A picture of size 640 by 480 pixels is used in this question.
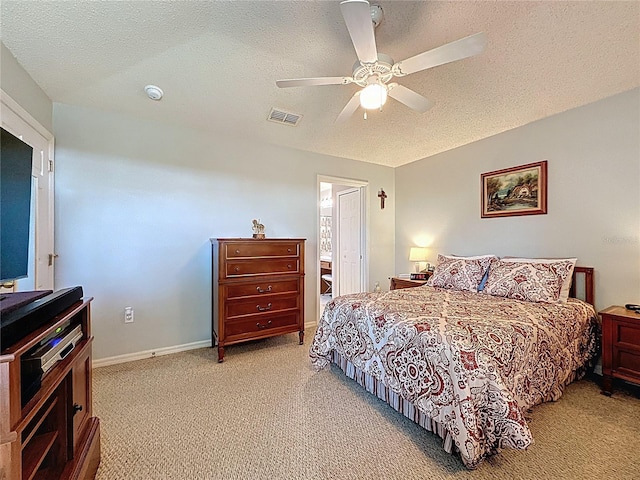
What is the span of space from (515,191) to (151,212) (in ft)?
13.0

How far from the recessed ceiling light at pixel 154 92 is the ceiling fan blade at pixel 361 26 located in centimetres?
194

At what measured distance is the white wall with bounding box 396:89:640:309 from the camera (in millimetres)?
2457

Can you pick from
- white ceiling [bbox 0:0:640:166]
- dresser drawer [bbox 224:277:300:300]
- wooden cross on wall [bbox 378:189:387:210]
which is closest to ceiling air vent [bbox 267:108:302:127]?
white ceiling [bbox 0:0:640:166]

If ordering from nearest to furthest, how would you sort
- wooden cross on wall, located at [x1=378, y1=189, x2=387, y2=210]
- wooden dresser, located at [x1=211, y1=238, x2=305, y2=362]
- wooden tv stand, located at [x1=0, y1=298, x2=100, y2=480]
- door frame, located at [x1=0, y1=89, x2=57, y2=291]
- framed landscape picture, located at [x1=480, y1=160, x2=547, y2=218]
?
wooden tv stand, located at [x1=0, y1=298, x2=100, y2=480]
door frame, located at [x1=0, y1=89, x2=57, y2=291]
wooden dresser, located at [x1=211, y1=238, x2=305, y2=362]
framed landscape picture, located at [x1=480, y1=160, x2=547, y2=218]
wooden cross on wall, located at [x1=378, y1=189, x2=387, y2=210]

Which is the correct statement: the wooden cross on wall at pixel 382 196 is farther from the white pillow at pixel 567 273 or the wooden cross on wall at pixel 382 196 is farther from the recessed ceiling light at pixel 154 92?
the recessed ceiling light at pixel 154 92

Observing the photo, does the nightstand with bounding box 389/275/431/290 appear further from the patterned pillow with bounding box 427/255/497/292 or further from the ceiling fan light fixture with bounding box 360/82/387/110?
the ceiling fan light fixture with bounding box 360/82/387/110

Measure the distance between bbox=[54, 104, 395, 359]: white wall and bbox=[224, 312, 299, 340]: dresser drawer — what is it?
0.54 meters

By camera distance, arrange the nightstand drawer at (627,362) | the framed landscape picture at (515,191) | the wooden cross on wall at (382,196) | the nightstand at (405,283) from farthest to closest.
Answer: the wooden cross on wall at (382,196) < the nightstand at (405,283) < the framed landscape picture at (515,191) < the nightstand drawer at (627,362)

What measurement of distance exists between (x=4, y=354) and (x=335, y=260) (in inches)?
188

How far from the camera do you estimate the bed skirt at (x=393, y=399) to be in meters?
1.64

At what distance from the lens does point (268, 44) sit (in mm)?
2178

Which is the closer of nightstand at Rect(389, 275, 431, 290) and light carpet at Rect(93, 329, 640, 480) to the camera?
light carpet at Rect(93, 329, 640, 480)

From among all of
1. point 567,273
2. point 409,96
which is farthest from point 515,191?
point 409,96

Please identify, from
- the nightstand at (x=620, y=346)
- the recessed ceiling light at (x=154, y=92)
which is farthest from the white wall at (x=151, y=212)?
the nightstand at (x=620, y=346)
